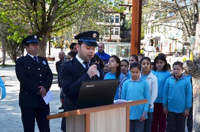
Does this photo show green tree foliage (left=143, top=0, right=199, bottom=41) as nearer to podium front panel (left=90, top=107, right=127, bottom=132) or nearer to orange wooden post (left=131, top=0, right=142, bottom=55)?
orange wooden post (left=131, top=0, right=142, bottom=55)

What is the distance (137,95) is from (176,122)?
137 cm

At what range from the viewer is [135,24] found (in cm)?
923

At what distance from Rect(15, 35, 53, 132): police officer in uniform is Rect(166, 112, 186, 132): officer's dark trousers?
260 centimetres

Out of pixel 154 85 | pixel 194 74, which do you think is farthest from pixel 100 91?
pixel 154 85

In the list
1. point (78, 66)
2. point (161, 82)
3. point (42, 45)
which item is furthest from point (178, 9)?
point (78, 66)

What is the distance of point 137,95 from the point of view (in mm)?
5836

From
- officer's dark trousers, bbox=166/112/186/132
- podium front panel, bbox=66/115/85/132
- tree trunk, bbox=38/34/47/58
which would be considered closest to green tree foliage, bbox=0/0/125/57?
tree trunk, bbox=38/34/47/58

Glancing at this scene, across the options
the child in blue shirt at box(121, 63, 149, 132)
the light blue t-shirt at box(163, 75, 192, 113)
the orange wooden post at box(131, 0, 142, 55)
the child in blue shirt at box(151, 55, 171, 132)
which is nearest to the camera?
the child in blue shirt at box(121, 63, 149, 132)

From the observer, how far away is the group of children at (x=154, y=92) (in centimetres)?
588

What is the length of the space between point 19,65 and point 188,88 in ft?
11.1

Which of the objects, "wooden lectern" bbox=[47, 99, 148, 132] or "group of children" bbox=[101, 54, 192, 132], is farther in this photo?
"group of children" bbox=[101, 54, 192, 132]

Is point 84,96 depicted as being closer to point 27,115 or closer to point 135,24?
point 27,115

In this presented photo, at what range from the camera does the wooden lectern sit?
3086mm

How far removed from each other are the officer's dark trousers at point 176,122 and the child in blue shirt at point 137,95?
1030 millimetres
